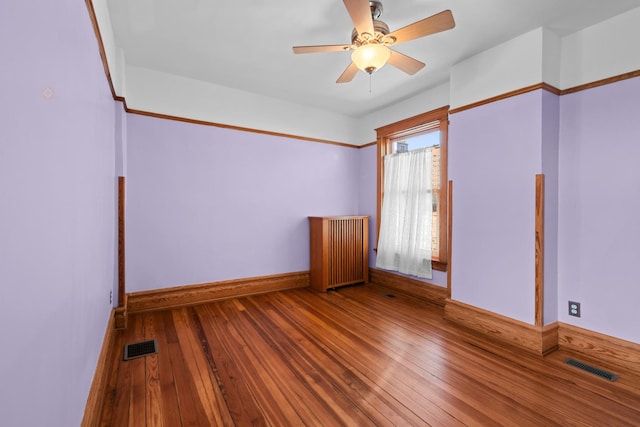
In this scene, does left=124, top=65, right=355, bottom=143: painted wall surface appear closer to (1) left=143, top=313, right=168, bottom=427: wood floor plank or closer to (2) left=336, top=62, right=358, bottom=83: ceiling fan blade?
(2) left=336, top=62, right=358, bottom=83: ceiling fan blade

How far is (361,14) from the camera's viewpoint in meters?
1.74

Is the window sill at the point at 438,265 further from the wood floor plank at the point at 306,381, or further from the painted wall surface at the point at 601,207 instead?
the wood floor plank at the point at 306,381

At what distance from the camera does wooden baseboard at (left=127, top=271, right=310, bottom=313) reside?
310cm

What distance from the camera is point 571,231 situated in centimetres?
241

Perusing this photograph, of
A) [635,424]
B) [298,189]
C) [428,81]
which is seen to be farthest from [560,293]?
[298,189]

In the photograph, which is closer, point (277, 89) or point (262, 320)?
point (262, 320)

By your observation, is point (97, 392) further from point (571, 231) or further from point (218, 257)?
point (571, 231)

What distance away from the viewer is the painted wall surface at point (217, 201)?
3113mm

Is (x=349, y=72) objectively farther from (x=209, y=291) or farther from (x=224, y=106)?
(x=209, y=291)

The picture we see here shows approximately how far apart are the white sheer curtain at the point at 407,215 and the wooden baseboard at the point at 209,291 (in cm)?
133

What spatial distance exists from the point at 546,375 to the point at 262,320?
7.97 feet

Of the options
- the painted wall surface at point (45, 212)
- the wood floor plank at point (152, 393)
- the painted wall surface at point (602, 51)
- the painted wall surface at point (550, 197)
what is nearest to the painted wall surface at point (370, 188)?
the painted wall surface at point (550, 197)

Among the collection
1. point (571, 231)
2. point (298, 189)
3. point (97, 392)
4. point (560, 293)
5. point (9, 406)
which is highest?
point (298, 189)

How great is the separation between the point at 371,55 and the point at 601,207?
219 centimetres
